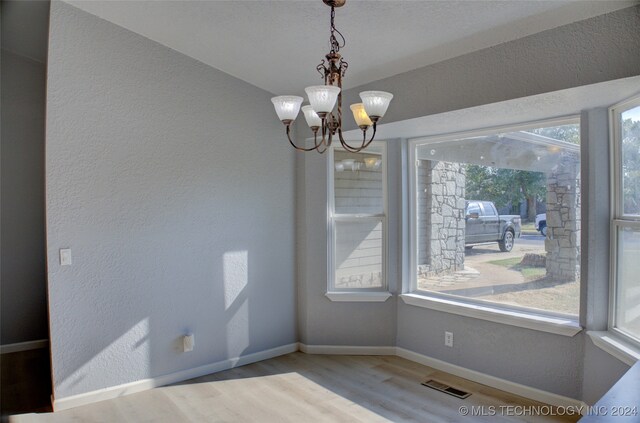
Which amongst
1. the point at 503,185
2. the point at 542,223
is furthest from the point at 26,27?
the point at 542,223

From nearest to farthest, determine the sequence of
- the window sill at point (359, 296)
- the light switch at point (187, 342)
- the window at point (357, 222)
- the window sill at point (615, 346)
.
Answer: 1. the window sill at point (615, 346)
2. the light switch at point (187, 342)
3. the window sill at point (359, 296)
4. the window at point (357, 222)

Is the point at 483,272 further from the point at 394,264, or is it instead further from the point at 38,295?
the point at 38,295

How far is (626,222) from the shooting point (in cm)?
247

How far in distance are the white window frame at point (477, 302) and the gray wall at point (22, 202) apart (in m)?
3.71

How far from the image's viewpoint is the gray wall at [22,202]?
405 cm

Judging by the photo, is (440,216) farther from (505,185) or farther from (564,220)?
(564,220)

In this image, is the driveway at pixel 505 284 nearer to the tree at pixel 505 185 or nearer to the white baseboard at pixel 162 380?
the tree at pixel 505 185

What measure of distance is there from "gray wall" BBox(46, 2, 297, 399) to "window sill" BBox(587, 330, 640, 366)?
250 cm

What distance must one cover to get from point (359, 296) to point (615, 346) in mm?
1990

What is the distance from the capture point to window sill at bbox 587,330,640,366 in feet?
7.41

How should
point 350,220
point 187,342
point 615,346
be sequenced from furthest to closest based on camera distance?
1. point 350,220
2. point 187,342
3. point 615,346

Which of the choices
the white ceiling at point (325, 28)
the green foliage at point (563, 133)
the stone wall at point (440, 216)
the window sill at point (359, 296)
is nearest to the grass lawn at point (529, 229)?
the stone wall at point (440, 216)

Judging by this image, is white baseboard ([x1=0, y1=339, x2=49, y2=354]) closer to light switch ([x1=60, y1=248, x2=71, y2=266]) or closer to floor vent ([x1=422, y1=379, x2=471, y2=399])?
light switch ([x1=60, y1=248, x2=71, y2=266])

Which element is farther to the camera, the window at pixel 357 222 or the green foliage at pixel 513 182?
the window at pixel 357 222
